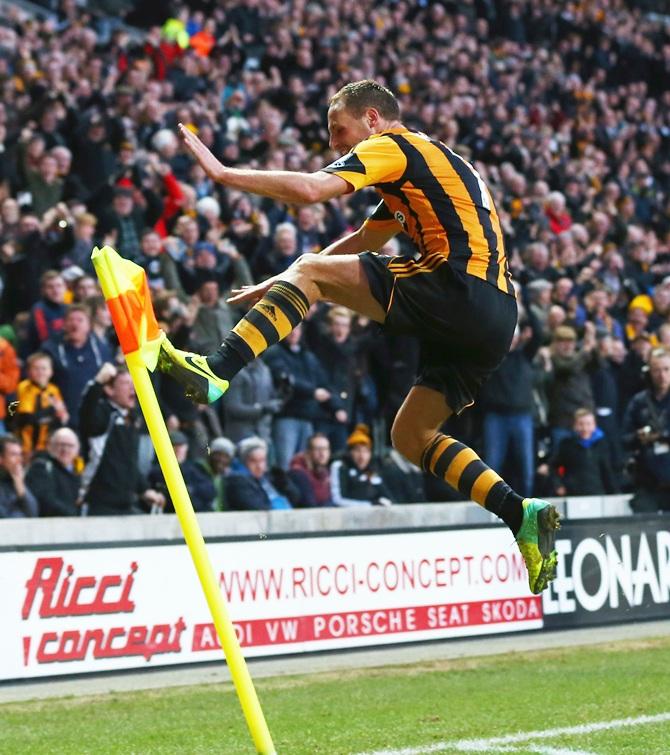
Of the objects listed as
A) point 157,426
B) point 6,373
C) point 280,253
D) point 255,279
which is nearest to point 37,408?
point 6,373

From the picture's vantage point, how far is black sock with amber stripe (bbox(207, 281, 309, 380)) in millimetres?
5926

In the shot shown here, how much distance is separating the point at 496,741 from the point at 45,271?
5.83 metres

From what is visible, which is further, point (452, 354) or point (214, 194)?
point (214, 194)

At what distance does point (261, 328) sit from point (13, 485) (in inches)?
169

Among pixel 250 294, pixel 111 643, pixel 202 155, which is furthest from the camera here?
pixel 111 643

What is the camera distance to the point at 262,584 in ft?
32.1

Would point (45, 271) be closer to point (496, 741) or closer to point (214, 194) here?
point (214, 194)

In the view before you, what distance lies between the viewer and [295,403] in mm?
11984

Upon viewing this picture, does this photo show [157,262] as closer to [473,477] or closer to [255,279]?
[255,279]

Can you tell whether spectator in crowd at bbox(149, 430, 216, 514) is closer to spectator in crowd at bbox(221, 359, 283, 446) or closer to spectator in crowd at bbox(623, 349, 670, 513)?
spectator in crowd at bbox(221, 359, 283, 446)

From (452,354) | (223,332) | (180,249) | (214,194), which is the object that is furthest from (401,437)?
(214,194)

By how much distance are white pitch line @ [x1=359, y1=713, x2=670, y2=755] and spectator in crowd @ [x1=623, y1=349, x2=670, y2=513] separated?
17.1 feet

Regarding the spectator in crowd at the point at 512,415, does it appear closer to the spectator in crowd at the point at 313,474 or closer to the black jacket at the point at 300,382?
the black jacket at the point at 300,382

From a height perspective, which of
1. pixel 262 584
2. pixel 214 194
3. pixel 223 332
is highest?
pixel 214 194
